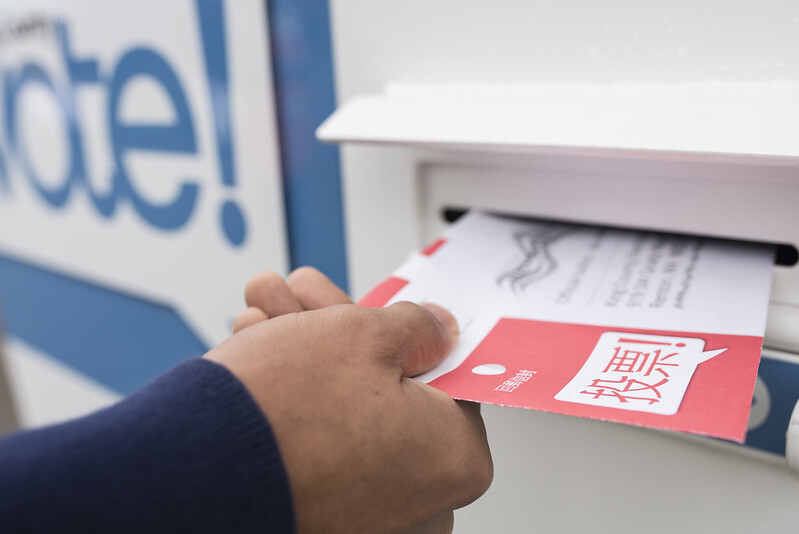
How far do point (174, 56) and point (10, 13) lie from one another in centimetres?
48

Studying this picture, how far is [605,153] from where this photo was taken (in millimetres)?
388

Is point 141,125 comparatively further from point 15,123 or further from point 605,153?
point 605,153

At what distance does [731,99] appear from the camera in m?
0.38

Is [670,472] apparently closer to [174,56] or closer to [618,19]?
[618,19]

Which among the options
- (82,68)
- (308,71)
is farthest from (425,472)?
(82,68)

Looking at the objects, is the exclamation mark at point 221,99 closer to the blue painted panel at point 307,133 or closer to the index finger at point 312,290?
the blue painted panel at point 307,133

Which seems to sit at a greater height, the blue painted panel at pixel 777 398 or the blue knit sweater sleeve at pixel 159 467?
the blue knit sweater sleeve at pixel 159 467

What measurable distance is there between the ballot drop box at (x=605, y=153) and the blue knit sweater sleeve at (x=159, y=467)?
25 cm

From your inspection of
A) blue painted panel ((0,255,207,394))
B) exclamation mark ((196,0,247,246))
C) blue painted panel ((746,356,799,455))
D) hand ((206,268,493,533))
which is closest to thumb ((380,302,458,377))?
hand ((206,268,493,533))

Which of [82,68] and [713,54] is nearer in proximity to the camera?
[713,54]

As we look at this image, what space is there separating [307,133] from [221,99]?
12 centimetres

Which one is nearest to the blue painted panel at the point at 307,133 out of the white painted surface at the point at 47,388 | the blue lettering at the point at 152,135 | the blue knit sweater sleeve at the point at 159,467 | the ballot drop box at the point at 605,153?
the ballot drop box at the point at 605,153

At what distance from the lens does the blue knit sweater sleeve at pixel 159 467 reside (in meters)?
0.25

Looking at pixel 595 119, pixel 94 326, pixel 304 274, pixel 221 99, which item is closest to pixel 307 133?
pixel 221 99
